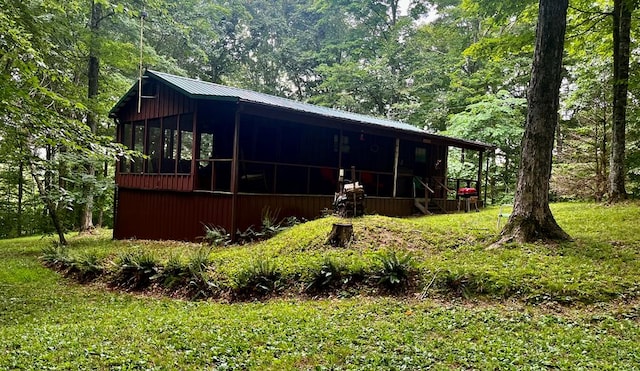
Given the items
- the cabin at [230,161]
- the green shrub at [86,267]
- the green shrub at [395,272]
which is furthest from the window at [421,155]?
the green shrub at [86,267]

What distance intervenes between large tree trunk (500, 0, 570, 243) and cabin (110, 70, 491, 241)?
4.45 meters

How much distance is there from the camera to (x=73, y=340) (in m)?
4.26

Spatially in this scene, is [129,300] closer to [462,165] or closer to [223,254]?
[223,254]

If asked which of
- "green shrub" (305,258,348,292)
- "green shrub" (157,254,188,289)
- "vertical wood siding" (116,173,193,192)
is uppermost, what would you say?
"vertical wood siding" (116,173,193,192)

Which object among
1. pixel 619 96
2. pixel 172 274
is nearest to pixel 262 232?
pixel 172 274

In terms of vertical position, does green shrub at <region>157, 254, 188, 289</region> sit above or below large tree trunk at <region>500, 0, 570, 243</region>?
below

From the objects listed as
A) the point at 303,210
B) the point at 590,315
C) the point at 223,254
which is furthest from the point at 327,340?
the point at 303,210

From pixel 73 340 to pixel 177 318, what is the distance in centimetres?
121

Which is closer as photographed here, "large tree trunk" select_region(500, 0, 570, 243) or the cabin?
"large tree trunk" select_region(500, 0, 570, 243)

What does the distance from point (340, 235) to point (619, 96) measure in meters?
8.11

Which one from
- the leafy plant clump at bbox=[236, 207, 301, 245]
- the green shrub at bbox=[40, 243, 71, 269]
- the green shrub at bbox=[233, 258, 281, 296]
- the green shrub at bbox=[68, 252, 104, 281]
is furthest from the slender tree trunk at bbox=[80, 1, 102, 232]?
the green shrub at bbox=[233, 258, 281, 296]

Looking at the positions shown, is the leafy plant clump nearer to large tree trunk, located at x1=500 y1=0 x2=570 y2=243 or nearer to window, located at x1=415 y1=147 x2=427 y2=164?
large tree trunk, located at x1=500 y1=0 x2=570 y2=243

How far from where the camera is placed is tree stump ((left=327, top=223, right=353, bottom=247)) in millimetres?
7574

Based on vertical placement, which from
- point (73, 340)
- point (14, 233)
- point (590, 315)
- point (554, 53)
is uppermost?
point (554, 53)
